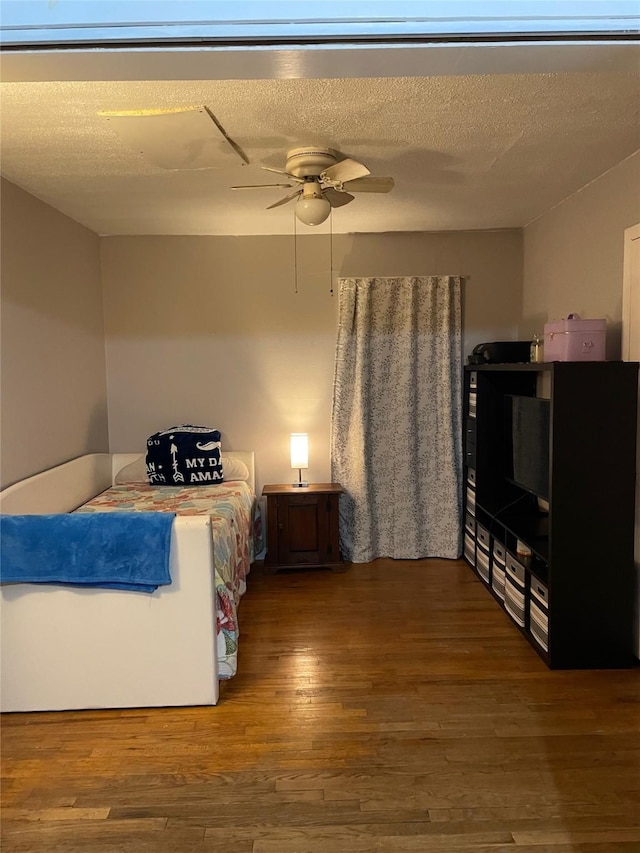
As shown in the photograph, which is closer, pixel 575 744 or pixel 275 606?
pixel 575 744

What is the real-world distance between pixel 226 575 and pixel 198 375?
83.8 inches

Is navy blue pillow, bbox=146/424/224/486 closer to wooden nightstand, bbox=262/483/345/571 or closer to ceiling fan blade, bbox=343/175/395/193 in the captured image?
wooden nightstand, bbox=262/483/345/571

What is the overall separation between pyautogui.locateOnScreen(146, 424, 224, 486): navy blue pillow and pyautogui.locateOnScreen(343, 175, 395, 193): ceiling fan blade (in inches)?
86.2

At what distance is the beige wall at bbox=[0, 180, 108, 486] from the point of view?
10.4 feet

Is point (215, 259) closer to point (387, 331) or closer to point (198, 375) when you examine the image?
point (198, 375)

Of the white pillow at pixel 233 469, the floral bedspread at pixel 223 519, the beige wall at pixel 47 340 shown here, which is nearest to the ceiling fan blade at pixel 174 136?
the beige wall at pixel 47 340

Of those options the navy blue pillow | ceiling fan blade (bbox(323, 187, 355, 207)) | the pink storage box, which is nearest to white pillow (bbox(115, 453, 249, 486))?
the navy blue pillow

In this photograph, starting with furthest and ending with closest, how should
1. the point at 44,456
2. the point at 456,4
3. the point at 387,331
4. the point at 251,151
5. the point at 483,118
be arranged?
the point at 387,331
the point at 44,456
the point at 251,151
the point at 483,118
the point at 456,4

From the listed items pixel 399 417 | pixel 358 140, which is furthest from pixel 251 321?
pixel 358 140

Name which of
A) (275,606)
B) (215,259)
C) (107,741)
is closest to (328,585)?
(275,606)

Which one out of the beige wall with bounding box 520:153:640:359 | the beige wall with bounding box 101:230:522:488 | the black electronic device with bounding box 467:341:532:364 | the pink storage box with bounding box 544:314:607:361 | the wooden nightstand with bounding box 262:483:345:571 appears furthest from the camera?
the beige wall with bounding box 101:230:522:488

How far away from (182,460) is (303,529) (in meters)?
1.00

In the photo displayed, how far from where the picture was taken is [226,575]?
2.96 metres

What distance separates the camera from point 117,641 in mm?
2496
